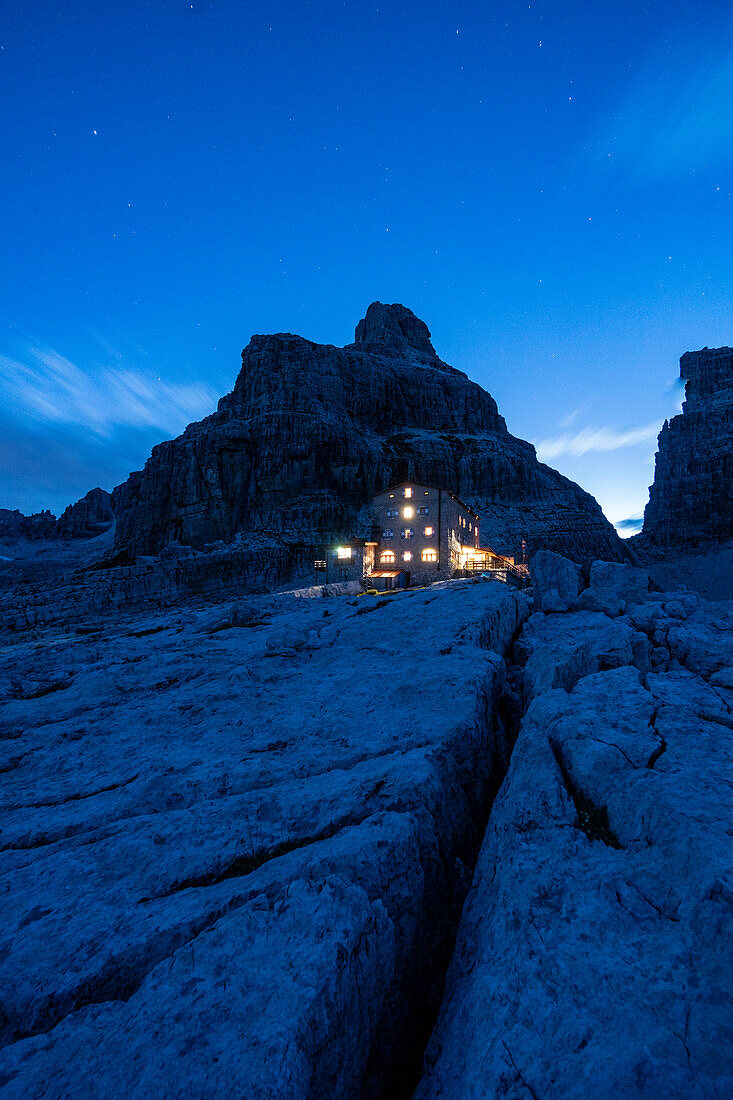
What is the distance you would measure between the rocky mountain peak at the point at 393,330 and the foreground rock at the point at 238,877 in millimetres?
193267

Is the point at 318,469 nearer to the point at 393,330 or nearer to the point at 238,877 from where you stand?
the point at 238,877

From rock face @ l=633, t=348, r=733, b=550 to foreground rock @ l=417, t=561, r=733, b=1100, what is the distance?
145270 millimetres

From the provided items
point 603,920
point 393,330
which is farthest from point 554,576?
point 393,330

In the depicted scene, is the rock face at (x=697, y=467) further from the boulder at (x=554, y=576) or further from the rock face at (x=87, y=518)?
the rock face at (x=87, y=518)

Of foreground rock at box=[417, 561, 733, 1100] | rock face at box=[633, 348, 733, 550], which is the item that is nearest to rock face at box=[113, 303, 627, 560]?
rock face at box=[633, 348, 733, 550]

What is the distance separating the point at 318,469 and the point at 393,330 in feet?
398

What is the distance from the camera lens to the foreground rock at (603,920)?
10.4 feet

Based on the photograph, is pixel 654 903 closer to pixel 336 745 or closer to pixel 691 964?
pixel 691 964

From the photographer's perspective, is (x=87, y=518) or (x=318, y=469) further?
(x=87, y=518)

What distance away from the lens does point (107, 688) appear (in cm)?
1187

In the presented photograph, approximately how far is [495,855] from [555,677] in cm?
579

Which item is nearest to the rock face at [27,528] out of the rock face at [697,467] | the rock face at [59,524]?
the rock face at [59,524]

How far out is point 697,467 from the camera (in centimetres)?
12631

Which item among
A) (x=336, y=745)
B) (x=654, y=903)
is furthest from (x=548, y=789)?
(x=336, y=745)
